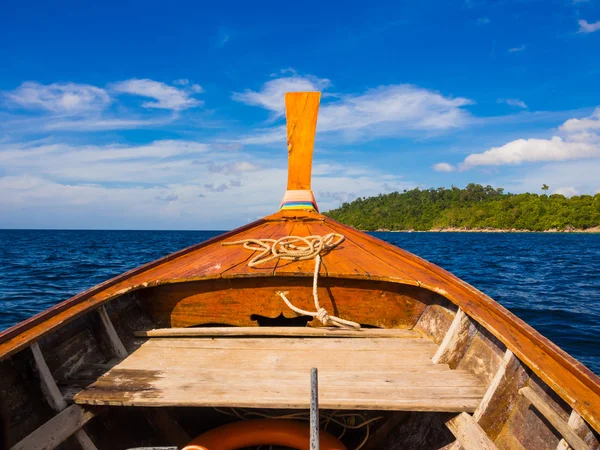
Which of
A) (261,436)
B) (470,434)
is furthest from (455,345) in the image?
(261,436)

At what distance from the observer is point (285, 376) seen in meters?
2.19

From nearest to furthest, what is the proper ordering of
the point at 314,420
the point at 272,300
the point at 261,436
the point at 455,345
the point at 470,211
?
the point at 314,420, the point at 261,436, the point at 455,345, the point at 272,300, the point at 470,211

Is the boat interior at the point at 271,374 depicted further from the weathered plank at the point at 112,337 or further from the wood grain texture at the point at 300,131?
the wood grain texture at the point at 300,131

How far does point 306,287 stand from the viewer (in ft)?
9.76

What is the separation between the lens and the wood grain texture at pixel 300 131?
19.6 feet

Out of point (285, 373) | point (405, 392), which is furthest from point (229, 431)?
point (405, 392)

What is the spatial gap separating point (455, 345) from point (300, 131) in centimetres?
437

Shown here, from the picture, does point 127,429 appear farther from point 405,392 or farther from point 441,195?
point 441,195

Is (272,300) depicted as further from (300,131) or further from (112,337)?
(300,131)

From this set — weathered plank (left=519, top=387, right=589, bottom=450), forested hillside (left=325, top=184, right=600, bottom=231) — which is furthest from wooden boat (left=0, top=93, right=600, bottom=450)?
forested hillside (left=325, top=184, right=600, bottom=231)

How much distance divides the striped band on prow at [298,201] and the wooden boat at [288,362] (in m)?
1.90

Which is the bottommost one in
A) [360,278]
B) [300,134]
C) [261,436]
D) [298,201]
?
[261,436]

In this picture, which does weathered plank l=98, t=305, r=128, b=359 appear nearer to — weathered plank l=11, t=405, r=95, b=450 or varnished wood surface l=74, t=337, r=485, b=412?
varnished wood surface l=74, t=337, r=485, b=412

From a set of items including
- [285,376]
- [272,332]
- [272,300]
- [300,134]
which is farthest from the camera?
[300,134]
